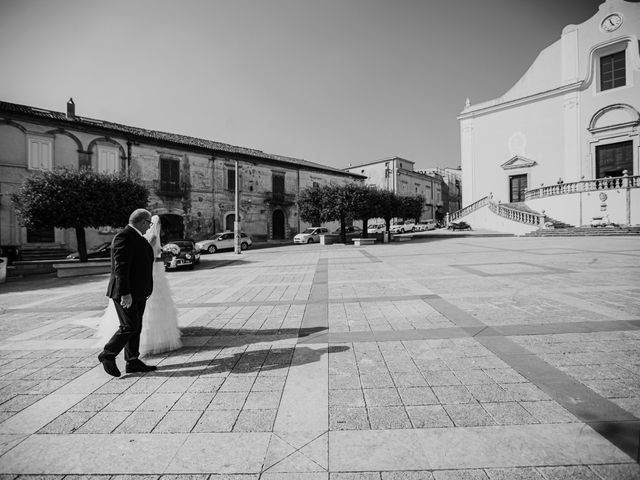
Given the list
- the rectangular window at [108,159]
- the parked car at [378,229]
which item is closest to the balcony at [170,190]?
the rectangular window at [108,159]

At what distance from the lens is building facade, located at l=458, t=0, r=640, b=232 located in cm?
2394

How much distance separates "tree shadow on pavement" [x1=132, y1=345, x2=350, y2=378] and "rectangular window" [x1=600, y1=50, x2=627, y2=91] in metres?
37.0

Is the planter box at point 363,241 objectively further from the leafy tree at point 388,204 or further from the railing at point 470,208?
the railing at point 470,208

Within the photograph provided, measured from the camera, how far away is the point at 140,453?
7.11 feet

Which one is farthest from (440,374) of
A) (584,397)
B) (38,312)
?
(38,312)

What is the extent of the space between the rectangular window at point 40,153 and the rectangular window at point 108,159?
8.58ft

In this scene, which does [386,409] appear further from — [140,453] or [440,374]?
[140,453]

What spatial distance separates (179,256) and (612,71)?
3772 cm

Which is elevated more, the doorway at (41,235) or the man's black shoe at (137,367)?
the doorway at (41,235)

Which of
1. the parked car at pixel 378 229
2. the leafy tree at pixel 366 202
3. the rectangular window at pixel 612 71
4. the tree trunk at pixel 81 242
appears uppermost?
the rectangular window at pixel 612 71

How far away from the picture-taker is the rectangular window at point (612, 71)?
84.9 ft

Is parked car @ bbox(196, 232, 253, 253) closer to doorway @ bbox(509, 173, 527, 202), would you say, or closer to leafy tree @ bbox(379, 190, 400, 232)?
leafy tree @ bbox(379, 190, 400, 232)

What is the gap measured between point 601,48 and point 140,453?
39948 mm

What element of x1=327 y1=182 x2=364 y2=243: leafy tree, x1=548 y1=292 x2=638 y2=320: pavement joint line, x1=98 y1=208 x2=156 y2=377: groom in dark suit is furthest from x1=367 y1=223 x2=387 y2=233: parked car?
x1=98 y1=208 x2=156 y2=377: groom in dark suit
